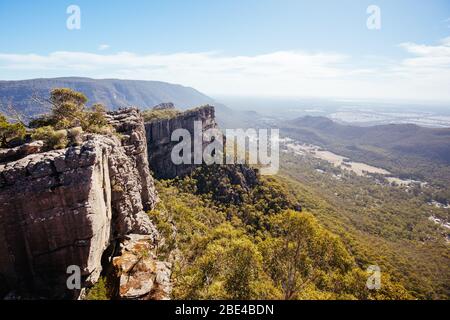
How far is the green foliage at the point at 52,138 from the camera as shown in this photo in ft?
76.4

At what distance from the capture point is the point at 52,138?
23469 mm

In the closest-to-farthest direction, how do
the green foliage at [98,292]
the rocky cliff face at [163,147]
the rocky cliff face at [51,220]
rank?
the rocky cliff face at [51,220] → the green foliage at [98,292] → the rocky cliff face at [163,147]

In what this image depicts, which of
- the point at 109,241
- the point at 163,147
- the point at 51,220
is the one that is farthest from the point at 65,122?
the point at 163,147

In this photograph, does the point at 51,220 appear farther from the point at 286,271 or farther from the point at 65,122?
the point at 286,271

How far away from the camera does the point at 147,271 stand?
80.4 ft

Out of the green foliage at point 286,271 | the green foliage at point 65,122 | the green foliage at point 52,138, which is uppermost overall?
the green foliage at point 65,122

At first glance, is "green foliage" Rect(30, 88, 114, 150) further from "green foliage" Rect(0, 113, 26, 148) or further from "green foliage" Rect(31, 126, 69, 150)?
"green foliage" Rect(0, 113, 26, 148)

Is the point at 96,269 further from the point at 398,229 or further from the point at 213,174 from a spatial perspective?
the point at 398,229

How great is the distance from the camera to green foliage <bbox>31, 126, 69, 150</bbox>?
23281mm

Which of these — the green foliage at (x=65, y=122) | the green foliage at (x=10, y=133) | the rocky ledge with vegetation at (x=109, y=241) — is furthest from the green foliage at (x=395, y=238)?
the green foliage at (x=10, y=133)

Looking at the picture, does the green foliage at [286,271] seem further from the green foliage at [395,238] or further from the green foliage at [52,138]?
the green foliage at [395,238]

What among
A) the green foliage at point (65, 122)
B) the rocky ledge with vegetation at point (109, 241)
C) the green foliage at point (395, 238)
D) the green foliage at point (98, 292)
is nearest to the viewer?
the rocky ledge with vegetation at point (109, 241)

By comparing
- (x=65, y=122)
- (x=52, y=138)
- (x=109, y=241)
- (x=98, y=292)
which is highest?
(x=65, y=122)
